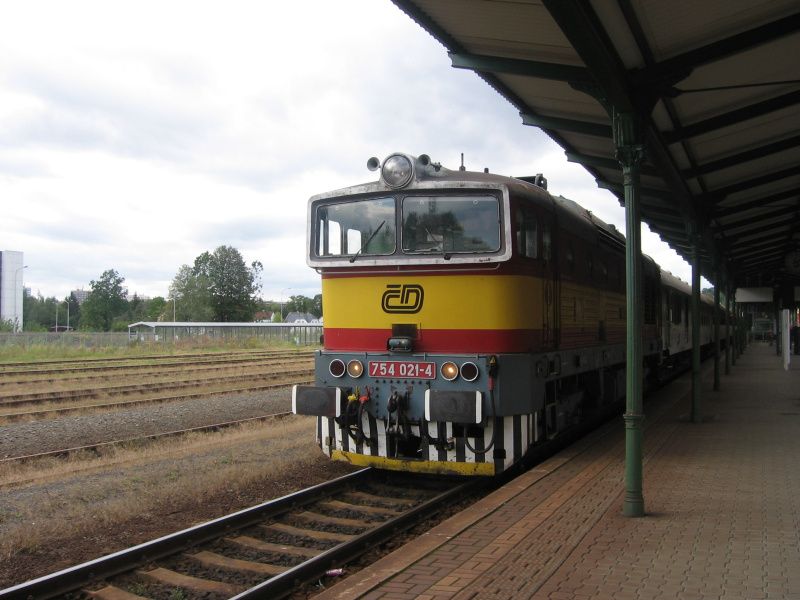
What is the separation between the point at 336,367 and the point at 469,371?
5.28 ft

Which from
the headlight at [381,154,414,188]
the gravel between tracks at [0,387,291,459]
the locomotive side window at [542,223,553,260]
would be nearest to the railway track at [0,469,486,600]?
the locomotive side window at [542,223,553,260]

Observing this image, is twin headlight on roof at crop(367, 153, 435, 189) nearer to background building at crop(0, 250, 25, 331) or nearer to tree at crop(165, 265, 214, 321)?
tree at crop(165, 265, 214, 321)

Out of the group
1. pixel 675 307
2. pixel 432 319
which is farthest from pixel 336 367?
pixel 675 307

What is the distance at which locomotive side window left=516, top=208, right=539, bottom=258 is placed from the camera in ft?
26.4

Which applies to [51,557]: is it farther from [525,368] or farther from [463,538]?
[525,368]

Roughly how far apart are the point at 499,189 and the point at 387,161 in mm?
1345

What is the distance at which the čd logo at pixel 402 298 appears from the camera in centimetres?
816

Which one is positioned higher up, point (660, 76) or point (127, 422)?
point (660, 76)

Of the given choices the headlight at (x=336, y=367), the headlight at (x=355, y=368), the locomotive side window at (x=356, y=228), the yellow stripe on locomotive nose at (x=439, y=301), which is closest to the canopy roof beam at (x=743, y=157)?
the yellow stripe on locomotive nose at (x=439, y=301)

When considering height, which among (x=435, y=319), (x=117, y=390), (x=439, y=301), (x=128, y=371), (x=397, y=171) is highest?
(x=397, y=171)

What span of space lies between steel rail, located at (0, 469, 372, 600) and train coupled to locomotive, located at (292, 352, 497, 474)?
80 centimetres

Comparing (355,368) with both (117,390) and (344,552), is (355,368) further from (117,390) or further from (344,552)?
(117,390)

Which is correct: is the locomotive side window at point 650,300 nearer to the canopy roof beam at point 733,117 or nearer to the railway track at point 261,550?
the canopy roof beam at point 733,117

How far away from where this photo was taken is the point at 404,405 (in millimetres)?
7945
